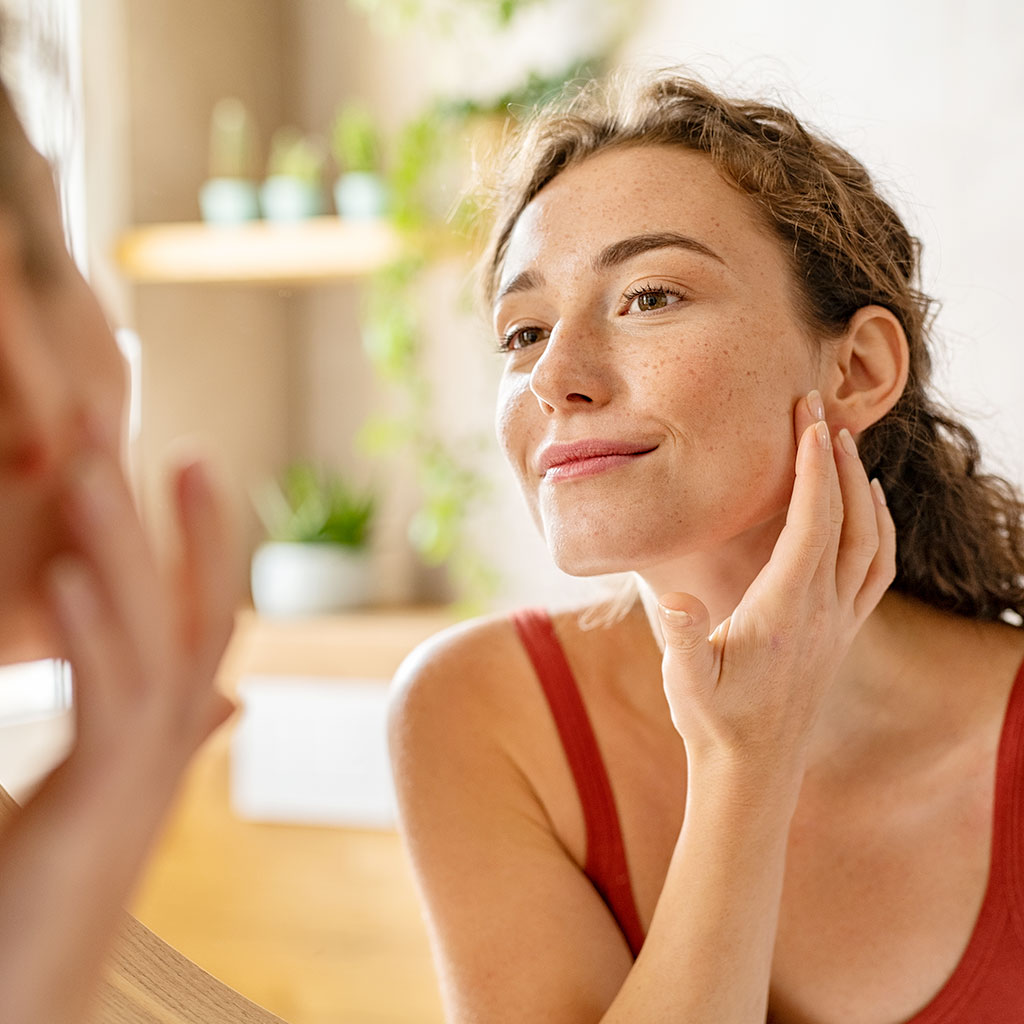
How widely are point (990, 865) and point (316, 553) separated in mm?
1632

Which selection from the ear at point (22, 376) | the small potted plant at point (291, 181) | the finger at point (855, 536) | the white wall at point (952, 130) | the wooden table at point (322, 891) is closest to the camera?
the ear at point (22, 376)

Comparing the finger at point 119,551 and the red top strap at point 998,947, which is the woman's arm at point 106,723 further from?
the red top strap at point 998,947

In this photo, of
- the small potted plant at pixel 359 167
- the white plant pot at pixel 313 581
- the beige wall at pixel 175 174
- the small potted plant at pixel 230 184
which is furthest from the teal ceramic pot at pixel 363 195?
the beige wall at pixel 175 174

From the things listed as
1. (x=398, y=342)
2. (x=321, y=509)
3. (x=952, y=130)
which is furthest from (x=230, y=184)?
(x=952, y=130)

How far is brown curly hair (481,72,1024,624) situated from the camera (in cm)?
73

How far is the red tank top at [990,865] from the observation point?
698 mm

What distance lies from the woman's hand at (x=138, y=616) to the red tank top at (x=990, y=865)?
602mm

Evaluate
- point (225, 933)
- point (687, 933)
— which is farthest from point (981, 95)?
point (225, 933)

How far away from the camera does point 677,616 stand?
22.0 inches

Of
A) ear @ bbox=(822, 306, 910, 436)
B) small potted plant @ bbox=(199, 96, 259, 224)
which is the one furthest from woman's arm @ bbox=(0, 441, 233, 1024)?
small potted plant @ bbox=(199, 96, 259, 224)

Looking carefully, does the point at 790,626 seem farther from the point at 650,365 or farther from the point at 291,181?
the point at 291,181

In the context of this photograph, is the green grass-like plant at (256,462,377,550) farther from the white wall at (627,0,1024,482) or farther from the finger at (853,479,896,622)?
the finger at (853,479,896,622)

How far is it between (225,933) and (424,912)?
147 centimetres

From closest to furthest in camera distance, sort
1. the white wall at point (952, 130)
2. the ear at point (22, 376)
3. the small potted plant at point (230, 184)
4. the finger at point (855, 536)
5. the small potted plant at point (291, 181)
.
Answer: the ear at point (22, 376)
the finger at point (855, 536)
the white wall at point (952, 130)
the small potted plant at point (230, 184)
the small potted plant at point (291, 181)
